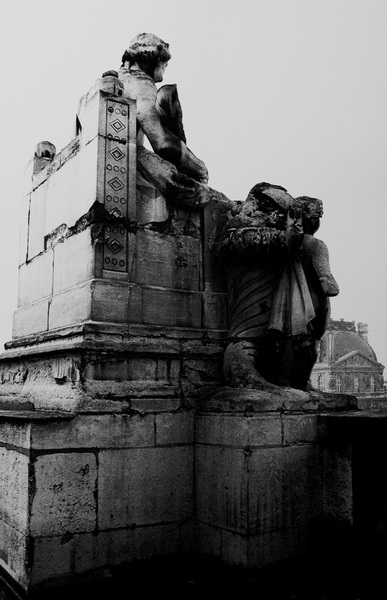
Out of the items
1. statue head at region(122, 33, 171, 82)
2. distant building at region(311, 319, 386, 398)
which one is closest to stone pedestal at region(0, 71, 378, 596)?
statue head at region(122, 33, 171, 82)

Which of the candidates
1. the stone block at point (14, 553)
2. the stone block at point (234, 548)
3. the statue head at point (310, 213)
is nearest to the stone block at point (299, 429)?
the stone block at point (234, 548)

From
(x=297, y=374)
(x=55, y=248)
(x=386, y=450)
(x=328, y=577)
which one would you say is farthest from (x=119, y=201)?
(x=328, y=577)

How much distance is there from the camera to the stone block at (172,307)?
4.54m

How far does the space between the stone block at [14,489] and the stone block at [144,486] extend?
1.65ft

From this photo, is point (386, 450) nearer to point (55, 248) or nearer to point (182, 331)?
point (182, 331)

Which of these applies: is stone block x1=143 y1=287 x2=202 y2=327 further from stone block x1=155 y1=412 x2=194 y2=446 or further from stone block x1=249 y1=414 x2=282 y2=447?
stone block x1=249 y1=414 x2=282 y2=447

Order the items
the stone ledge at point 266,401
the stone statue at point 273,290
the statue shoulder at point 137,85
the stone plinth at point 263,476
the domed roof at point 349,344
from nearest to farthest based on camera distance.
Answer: the stone plinth at point 263,476 < the stone ledge at point 266,401 < the stone statue at point 273,290 < the statue shoulder at point 137,85 < the domed roof at point 349,344

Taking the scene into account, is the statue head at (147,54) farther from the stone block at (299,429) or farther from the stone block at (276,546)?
the stone block at (276,546)

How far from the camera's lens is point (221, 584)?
3832mm

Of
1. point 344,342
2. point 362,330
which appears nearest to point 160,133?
point 344,342

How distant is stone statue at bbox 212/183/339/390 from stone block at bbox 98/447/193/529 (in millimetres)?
770

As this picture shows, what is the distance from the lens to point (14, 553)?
151 inches

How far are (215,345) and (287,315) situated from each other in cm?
67

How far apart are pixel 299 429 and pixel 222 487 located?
70 cm
